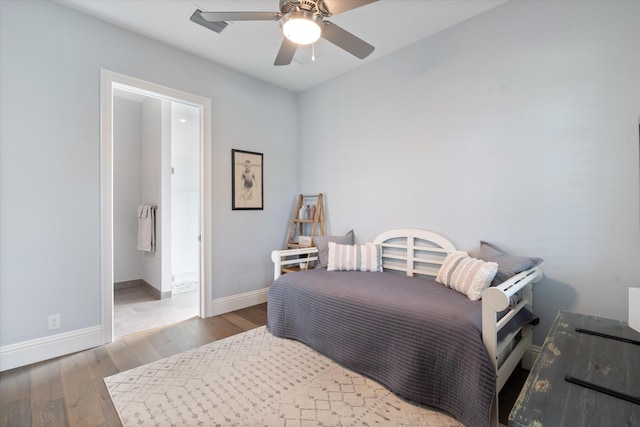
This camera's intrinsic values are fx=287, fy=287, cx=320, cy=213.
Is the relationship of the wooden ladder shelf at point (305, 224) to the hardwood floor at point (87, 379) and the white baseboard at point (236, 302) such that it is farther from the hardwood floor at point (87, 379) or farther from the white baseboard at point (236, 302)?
the hardwood floor at point (87, 379)

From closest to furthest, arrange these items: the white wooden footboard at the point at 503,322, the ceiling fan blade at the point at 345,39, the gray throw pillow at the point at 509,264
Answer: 1. the white wooden footboard at the point at 503,322
2. the ceiling fan blade at the point at 345,39
3. the gray throw pillow at the point at 509,264

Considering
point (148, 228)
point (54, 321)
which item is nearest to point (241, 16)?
point (54, 321)

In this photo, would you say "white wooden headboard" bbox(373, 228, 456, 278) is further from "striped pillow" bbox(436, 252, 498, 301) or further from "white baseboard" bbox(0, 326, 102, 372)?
"white baseboard" bbox(0, 326, 102, 372)

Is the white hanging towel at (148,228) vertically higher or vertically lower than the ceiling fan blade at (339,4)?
lower

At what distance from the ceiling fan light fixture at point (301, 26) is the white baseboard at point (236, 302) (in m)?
2.72

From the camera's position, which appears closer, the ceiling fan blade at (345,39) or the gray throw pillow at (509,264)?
the ceiling fan blade at (345,39)

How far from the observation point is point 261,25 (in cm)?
250

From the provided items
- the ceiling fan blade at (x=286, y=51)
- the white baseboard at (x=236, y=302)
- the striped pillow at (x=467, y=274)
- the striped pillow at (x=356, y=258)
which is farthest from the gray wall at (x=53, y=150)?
the striped pillow at (x=467, y=274)

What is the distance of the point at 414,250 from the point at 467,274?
776 mm

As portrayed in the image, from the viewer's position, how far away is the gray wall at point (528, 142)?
6.09 feet

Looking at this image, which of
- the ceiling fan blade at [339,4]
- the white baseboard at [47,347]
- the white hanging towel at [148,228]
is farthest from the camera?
the white hanging towel at [148,228]

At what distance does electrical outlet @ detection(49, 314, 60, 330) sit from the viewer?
7.46ft

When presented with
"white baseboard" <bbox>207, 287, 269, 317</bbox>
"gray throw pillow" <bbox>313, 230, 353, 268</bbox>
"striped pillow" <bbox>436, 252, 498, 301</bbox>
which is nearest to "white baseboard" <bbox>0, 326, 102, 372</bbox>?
"white baseboard" <bbox>207, 287, 269, 317</bbox>

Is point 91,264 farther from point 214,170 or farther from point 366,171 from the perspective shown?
point 366,171
